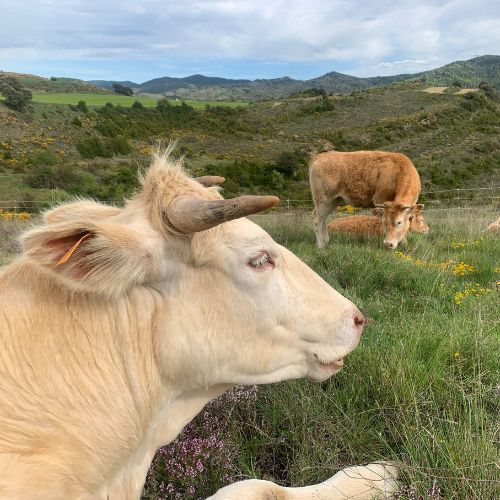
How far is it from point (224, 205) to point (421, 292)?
14.7 ft

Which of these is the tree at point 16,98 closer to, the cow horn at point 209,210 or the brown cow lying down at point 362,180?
the brown cow lying down at point 362,180

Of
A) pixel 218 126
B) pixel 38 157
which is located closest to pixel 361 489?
pixel 38 157

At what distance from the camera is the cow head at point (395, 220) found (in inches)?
430

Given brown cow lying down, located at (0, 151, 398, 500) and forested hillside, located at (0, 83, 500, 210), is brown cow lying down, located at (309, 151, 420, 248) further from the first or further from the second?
brown cow lying down, located at (0, 151, 398, 500)

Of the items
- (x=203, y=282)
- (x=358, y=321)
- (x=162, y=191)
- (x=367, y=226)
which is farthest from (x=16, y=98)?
(x=358, y=321)

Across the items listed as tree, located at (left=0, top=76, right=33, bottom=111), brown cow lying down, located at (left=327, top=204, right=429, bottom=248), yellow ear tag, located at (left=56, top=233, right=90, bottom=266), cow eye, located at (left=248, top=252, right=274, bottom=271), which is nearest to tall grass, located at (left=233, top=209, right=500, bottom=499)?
cow eye, located at (left=248, top=252, right=274, bottom=271)

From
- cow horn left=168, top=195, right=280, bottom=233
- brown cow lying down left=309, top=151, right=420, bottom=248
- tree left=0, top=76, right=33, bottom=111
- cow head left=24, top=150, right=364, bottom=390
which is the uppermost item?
tree left=0, top=76, right=33, bottom=111

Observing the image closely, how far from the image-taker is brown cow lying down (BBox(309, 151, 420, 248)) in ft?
42.5

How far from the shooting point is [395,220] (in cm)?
1135

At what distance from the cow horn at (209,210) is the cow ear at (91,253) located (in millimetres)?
153

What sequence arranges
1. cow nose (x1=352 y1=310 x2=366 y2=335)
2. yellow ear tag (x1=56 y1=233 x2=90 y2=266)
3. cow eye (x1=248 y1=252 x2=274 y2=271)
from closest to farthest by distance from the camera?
1. yellow ear tag (x1=56 y1=233 x2=90 y2=266)
2. cow eye (x1=248 y1=252 x2=274 y2=271)
3. cow nose (x1=352 y1=310 x2=366 y2=335)

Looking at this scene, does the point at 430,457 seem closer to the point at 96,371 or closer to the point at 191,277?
the point at 191,277

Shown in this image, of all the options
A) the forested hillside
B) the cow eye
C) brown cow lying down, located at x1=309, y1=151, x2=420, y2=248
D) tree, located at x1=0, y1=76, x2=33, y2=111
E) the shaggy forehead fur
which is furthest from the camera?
tree, located at x1=0, y1=76, x2=33, y2=111

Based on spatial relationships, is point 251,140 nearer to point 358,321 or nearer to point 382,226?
point 382,226
